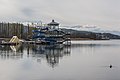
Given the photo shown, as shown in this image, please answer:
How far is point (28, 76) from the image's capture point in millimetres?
15461

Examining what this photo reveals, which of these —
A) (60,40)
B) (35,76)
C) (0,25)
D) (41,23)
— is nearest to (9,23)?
(0,25)

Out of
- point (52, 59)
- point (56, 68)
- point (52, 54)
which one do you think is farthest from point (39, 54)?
point (56, 68)

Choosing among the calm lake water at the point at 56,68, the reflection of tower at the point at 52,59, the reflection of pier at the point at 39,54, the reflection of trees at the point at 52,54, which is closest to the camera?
the calm lake water at the point at 56,68

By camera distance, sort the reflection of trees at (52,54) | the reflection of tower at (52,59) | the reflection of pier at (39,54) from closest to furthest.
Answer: the reflection of tower at (52,59) → the reflection of trees at (52,54) → the reflection of pier at (39,54)

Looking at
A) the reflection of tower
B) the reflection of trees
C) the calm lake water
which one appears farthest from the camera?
the reflection of trees

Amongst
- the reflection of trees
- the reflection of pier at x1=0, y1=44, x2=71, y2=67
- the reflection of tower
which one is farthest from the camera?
the reflection of pier at x1=0, y1=44, x2=71, y2=67

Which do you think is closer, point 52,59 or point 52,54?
point 52,59

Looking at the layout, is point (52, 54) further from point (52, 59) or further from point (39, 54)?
point (52, 59)

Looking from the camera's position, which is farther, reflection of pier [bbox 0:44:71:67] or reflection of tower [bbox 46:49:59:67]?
reflection of pier [bbox 0:44:71:67]

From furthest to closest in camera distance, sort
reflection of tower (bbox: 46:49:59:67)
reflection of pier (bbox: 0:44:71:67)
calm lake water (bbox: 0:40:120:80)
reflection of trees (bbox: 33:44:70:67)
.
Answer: reflection of pier (bbox: 0:44:71:67)
reflection of trees (bbox: 33:44:70:67)
reflection of tower (bbox: 46:49:59:67)
calm lake water (bbox: 0:40:120:80)

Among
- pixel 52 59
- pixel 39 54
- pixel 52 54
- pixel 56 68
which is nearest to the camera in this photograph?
pixel 56 68

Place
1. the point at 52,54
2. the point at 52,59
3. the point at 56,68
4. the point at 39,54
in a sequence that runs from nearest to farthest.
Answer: the point at 56,68, the point at 52,59, the point at 52,54, the point at 39,54

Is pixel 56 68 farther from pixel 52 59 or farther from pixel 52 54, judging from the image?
pixel 52 54

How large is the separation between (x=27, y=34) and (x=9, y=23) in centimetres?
644
